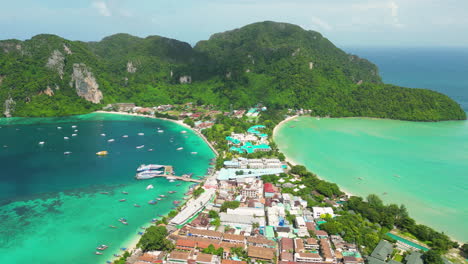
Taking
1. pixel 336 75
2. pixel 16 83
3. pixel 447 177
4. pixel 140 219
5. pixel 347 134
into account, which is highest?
pixel 336 75

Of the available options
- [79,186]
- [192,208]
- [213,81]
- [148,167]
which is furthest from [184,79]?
[192,208]

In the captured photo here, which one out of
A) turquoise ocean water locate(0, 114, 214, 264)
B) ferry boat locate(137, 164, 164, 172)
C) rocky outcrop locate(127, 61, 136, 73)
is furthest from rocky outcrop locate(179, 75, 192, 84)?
ferry boat locate(137, 164, 164, 172)

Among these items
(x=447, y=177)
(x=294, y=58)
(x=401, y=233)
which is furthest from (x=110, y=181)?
(x=294, y=58)

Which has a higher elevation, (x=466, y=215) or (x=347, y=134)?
(x=347, y=134)

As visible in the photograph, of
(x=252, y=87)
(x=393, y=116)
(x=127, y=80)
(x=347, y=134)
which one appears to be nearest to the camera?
(x=347, y=134)

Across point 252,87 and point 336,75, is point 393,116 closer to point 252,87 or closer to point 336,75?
point 336,75

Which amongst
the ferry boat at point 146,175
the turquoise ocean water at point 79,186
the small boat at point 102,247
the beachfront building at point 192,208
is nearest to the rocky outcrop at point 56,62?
the turquoise ocean water at point 79,186

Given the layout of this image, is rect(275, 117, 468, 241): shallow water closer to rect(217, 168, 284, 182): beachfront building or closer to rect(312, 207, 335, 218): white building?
rect(217, 168, 284, 182): beachfront building

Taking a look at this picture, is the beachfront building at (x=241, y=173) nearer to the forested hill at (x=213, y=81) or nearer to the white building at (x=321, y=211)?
the white building at (x=321, y=211)
